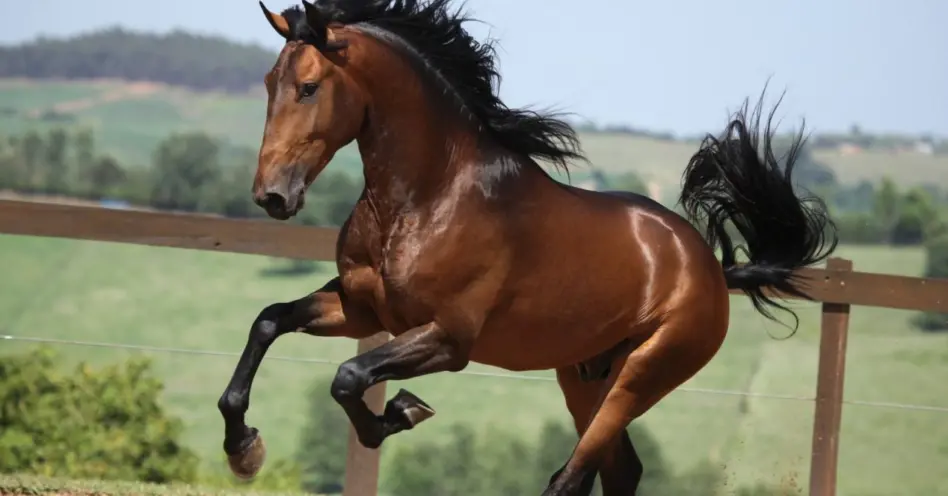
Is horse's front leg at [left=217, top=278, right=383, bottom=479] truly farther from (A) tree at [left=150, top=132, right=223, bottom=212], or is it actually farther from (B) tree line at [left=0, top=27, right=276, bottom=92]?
(B) tree line at [left=0, top=27, right=276, bottom=92]

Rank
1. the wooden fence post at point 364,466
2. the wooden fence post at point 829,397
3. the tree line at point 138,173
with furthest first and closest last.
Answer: the tree line at point 138,173 → the wooden fence post at point 829,397 → the wooden fence post at point 364,466

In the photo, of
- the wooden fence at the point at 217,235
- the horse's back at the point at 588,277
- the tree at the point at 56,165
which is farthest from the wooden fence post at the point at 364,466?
the tree at the point at 56,165

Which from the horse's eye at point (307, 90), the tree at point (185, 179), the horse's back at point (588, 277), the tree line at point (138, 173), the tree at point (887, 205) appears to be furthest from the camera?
the tree at point (185, 179)

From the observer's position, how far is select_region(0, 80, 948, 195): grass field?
26484mm

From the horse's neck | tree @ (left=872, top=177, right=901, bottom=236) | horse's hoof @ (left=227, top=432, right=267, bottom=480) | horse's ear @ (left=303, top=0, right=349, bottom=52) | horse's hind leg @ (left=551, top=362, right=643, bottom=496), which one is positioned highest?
horse's ear @ (left=303, top=0, right=349, bottom=52)

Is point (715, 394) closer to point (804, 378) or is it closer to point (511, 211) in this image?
point (511, 211)

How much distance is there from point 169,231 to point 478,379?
1.94 m

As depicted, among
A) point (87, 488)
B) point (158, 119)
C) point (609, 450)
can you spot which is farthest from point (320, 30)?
point (158, 119)

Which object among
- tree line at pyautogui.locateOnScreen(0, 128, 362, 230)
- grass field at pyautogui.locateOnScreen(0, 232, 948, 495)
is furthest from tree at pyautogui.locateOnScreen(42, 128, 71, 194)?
grass field at pyautogui.locateOnScreen(0, 232, 948, 495)

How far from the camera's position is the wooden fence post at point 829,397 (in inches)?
246

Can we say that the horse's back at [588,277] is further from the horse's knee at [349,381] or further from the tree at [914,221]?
the tree at [914,221]

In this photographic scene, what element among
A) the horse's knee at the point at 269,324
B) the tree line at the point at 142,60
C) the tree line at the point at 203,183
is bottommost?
the tree line at the point at 203,183

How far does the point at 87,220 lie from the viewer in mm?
6145

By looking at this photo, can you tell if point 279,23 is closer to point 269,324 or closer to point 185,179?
point 269,324
